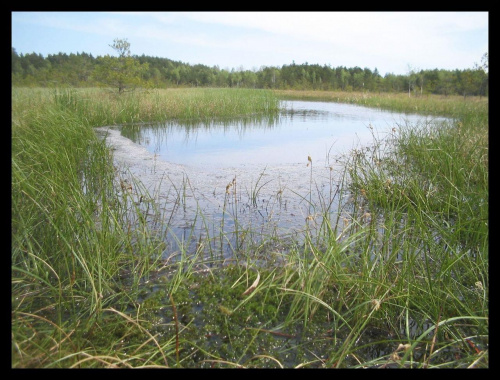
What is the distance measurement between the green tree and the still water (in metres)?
4.07

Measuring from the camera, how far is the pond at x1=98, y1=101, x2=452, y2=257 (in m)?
2.83

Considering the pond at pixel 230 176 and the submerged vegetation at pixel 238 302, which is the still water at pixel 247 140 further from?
the submerged vegetation at pixel 238 302

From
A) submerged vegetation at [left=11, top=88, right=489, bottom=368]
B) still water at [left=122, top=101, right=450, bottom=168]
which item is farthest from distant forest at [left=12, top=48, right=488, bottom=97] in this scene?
submerged vegetation at [left=11, top=88, right=489, bottom=368]

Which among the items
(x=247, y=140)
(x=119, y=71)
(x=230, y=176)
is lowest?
(x=230, y=176)

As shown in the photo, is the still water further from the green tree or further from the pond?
the green tree

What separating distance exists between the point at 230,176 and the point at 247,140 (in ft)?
10.3

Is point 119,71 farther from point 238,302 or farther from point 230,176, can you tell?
point 238,302

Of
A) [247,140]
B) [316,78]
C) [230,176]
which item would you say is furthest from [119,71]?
[316,78]

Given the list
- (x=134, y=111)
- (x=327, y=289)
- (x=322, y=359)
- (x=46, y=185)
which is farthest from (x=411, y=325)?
(x=134, y=111)

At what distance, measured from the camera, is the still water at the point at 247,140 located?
5.77 meters

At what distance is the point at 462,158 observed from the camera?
3871 millimetres

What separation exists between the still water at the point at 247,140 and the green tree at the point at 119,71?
407 centimetres

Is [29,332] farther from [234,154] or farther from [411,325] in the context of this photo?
[234,154]

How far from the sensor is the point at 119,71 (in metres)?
12.7
